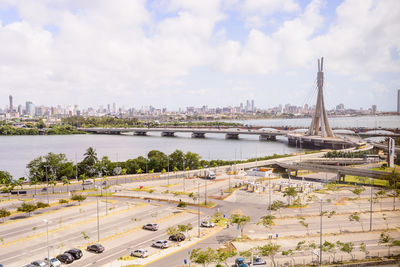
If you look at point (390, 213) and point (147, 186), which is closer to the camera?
point (390, 213)

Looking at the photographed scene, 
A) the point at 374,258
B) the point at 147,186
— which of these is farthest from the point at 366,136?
the point at 374,258

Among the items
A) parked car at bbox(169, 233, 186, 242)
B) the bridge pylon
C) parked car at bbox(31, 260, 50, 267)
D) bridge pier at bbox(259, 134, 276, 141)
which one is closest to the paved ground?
parked car at bbox(169, 233, 186, 242)

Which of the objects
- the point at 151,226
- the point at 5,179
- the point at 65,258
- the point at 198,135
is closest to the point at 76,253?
the point at 65,258

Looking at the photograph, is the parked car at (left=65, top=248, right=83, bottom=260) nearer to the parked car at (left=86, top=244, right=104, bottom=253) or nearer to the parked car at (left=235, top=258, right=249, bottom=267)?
the parked car at (left=86, top=244, right=104, bottom=253)

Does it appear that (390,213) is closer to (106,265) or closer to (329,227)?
(329,227)

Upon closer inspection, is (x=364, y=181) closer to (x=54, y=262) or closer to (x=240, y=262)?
(x=240, y=262)

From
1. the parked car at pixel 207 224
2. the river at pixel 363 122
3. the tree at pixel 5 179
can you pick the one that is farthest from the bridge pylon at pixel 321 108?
the tree at pixel 5 179

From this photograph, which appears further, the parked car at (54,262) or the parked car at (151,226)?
the parked car at (151,226)

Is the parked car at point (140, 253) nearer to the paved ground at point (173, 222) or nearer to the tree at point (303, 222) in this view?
the paved ground at point (173, 222)
